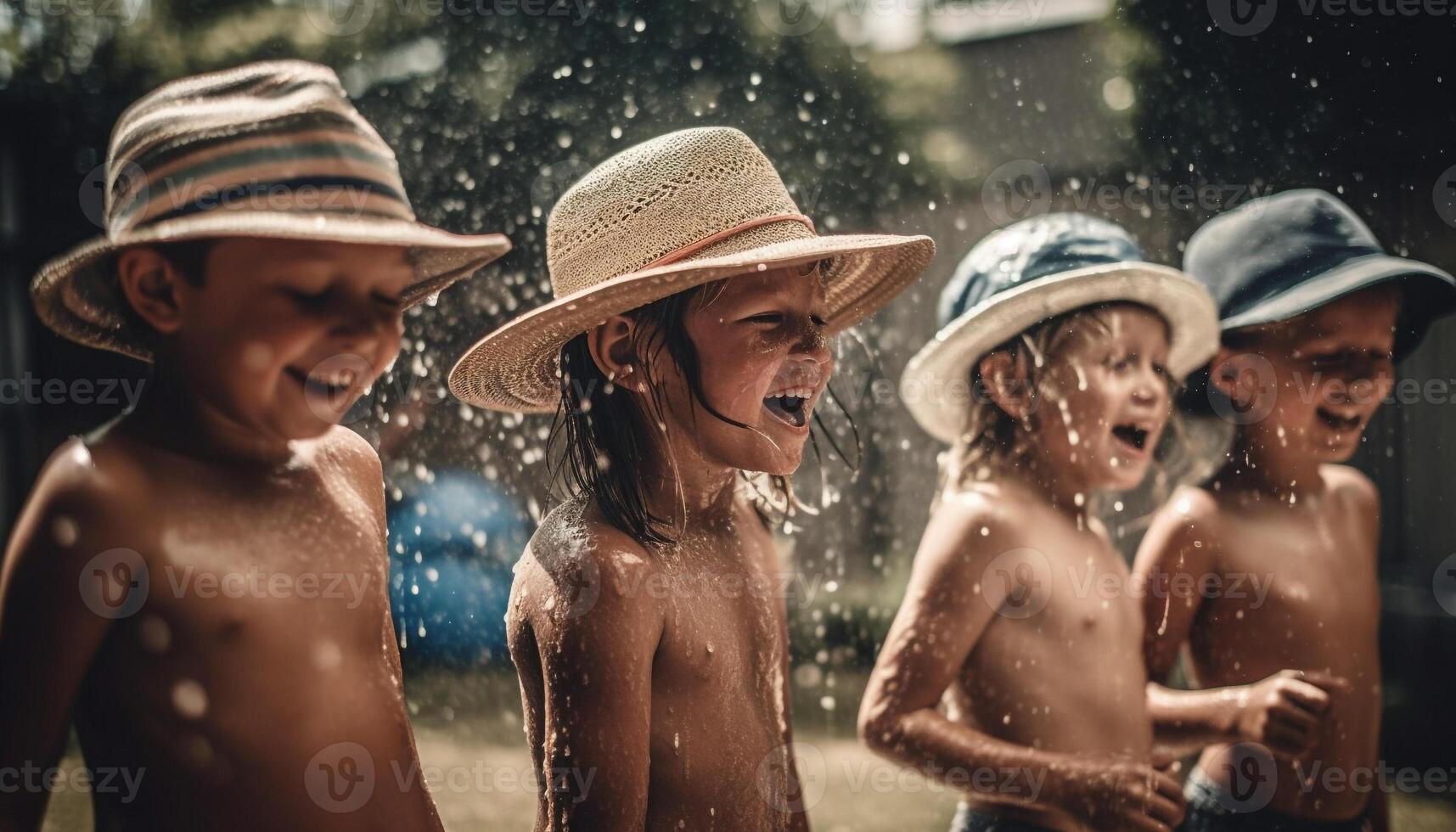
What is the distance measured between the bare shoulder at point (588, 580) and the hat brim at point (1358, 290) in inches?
55.3

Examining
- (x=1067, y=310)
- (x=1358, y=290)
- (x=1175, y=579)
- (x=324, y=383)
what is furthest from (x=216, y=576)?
(x=1358, y=290)

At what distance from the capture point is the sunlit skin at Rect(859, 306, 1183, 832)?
1941 mm

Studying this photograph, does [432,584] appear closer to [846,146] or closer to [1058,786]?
[1058,786]

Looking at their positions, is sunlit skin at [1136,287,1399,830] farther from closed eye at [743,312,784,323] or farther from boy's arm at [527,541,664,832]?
boy's arm at [527,541,664,832]

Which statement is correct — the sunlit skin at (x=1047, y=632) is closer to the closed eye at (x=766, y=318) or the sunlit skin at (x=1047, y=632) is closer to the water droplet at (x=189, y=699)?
the closed eye at (x=766, y=318)

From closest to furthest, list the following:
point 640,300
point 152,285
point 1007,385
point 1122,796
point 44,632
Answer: point 44,632, point 152,285, point 640,300, point 1122,796, point 1007,385

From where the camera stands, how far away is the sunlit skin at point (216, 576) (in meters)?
1.10

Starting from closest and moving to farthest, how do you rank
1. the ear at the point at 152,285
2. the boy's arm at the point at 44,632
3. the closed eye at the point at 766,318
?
the boy's arm at the point at 44,632, the ear at the point at 152,285, the closed eye at the point at 766,318

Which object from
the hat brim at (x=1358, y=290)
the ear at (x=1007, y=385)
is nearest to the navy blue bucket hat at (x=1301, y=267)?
the hat brim at (x=1358, y=290)

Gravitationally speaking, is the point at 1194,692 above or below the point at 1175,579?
below

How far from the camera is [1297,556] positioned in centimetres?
222

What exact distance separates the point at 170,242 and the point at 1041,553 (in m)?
1.57

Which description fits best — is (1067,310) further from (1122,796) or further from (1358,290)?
(1122,796)

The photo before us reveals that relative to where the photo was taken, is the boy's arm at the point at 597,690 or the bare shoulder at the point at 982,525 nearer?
the boy's arm at the point at 597,690
